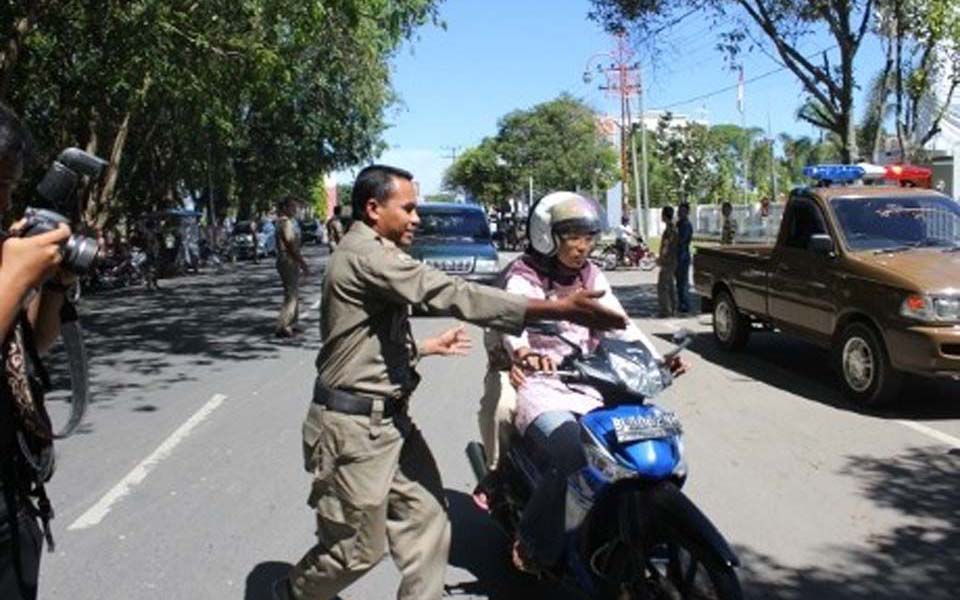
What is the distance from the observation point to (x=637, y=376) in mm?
3781

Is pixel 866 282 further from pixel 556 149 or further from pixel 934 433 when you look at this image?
pixel 556 149

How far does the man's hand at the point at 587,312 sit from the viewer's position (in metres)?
3.10

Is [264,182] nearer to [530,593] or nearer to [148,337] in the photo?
[148,337]

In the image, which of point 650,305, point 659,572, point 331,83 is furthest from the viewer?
point 331,83

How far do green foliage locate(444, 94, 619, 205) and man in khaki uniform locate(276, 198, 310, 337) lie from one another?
168 feet

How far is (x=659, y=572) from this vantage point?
3488 millimetres

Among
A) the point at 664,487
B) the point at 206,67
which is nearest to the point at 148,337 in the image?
the point at 206,67

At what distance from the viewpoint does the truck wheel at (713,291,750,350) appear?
11789 millimetres

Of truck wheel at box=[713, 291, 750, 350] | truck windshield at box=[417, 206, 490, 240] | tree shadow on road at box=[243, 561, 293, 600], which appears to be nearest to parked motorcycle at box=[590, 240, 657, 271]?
truck windshield at box=[417, 206, 490, 240]

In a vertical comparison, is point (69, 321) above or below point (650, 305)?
above

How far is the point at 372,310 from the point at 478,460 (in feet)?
6.02

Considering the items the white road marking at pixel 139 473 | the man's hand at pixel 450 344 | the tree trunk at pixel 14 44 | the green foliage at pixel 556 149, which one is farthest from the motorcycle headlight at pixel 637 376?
the green foliage at pixel 556 149

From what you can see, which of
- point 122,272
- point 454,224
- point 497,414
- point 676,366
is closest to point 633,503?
point 676,366

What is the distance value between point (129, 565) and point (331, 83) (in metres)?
30.8
